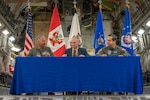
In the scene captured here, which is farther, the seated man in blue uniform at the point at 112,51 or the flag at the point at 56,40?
the flag at the point at 56,40

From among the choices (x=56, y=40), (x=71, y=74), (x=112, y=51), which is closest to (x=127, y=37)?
(x=56, y=40)

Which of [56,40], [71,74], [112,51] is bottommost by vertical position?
[71,74]

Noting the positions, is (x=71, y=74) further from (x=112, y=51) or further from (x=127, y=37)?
(x=127, y=37)

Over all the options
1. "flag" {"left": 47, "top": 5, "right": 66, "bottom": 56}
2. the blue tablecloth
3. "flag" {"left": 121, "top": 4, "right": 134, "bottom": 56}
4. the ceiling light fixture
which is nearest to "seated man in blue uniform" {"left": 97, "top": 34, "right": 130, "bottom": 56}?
the blue tablecloth

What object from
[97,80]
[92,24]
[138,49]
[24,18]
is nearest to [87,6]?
[92,24]

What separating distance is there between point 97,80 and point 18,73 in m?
1.38

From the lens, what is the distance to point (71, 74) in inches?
214

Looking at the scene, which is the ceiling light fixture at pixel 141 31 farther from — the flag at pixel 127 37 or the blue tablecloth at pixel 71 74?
the blue tablecloth at pixel 71 74

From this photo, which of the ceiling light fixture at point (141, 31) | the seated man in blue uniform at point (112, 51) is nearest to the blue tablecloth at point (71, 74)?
the seated man in blue uniform at point (112, 51)

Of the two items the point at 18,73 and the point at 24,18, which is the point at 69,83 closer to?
the point at 18,73

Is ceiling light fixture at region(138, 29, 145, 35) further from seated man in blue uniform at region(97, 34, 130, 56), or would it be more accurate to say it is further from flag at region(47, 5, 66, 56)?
seated man in blue uniform at region(97, 34, 130, 56)

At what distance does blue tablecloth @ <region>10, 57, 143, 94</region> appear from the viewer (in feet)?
17.9

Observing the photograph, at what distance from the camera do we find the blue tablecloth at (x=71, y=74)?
5.45 meters

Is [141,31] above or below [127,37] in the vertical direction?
above
